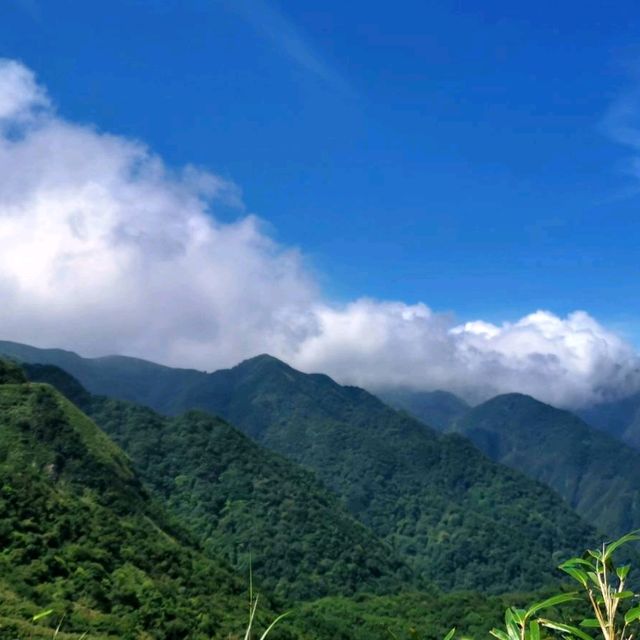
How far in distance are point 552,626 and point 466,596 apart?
14585cm

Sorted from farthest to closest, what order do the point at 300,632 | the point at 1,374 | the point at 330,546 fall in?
the point at 330,546
the point at 1,374
the point at 300,632

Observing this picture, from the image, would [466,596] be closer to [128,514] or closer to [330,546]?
[330,546]

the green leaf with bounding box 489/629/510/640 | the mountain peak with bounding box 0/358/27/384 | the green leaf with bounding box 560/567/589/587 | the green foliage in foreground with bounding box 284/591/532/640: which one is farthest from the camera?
the mountain peak with bounding box 0/358/27/384

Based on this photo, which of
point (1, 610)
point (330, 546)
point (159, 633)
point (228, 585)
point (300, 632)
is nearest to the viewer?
point (1, 610)

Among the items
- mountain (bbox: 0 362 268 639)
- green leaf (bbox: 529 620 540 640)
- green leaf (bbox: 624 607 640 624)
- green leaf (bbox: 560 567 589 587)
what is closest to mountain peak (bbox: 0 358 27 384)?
mountain (bbox: 0 362 268 639)

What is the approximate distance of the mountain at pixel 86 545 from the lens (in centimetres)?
5825

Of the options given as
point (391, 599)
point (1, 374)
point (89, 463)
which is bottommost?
point (391, 599)

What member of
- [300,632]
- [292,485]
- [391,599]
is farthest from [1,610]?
[292,485]

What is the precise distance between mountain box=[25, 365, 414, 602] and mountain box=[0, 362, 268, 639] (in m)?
51.0

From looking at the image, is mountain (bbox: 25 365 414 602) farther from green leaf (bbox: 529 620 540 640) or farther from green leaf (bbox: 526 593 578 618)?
green leaf (bbox: 529 620 540 640)

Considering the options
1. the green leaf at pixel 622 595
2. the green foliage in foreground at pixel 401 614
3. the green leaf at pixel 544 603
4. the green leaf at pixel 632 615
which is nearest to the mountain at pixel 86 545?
the green foliage in foreground at pixel 401 614

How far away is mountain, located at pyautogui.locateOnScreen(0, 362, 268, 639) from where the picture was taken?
191 feet

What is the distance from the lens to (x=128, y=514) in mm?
99312

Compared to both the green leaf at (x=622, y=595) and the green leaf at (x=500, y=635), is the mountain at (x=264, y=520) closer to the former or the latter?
the green leaf at (x=500, y=635)
